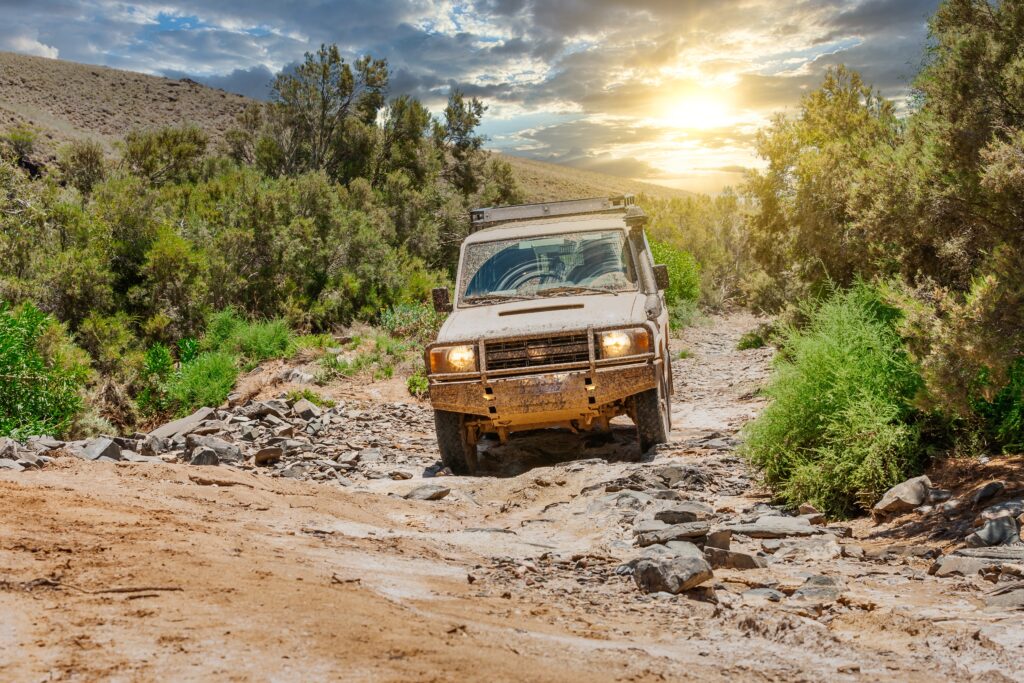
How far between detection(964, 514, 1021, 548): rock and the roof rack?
19.3ft

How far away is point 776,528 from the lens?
225 inches

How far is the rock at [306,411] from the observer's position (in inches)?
453

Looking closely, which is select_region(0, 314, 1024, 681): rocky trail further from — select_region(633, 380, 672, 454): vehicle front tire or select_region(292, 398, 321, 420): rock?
select_region(292, 398, 321, 420): rock

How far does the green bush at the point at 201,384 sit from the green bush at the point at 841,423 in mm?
9585

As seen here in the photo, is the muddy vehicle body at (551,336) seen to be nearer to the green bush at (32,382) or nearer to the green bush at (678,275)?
the green bush at (32,382)

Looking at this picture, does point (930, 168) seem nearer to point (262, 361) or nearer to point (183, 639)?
point (183, 639)

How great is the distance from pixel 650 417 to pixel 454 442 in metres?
1.88

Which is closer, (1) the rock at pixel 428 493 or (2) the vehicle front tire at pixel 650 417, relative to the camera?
(1) the rock at pixel 428 493

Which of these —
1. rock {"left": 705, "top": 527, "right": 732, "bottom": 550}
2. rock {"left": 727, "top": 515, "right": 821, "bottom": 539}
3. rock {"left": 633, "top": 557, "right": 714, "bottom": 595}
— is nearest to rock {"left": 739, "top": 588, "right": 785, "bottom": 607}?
rock {"left": 633, "top": 557, "right": 714, "bottom": 595}

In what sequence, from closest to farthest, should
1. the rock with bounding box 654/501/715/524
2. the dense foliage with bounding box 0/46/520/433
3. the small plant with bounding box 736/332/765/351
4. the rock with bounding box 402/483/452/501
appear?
the rock with bounding box 654/501/715/524 → the rock with bounding box 402/483/452/501 → the dense foliage with bounding box 0/46/520/433 → the small plant with bounding box 736/332/765/351

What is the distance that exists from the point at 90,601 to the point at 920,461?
5742mm

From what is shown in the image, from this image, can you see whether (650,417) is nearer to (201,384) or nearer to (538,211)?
(538,211)

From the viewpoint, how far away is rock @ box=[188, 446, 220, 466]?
8695 mm

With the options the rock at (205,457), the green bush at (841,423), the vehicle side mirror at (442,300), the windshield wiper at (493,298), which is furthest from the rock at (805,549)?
the rock at (205,457)
